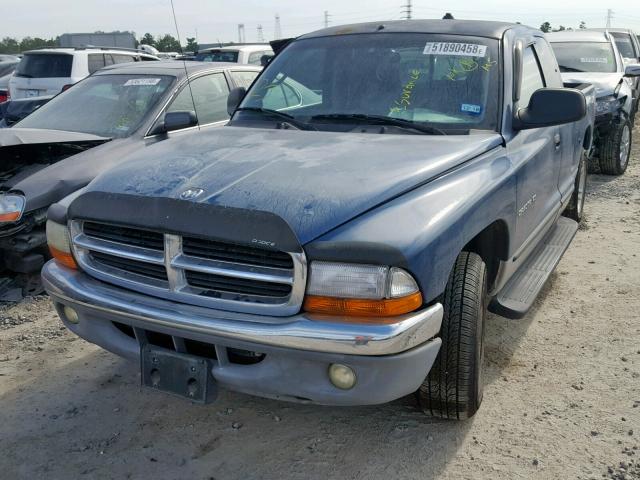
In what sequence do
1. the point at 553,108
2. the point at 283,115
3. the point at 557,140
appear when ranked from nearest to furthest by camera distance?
the point at 553,108
the point at 283,115
the point at 557,140

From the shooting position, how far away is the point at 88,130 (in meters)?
5.46

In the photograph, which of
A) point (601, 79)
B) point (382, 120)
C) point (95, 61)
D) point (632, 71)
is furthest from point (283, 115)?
point (95, 61)

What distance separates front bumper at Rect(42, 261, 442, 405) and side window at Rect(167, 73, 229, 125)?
133 inches

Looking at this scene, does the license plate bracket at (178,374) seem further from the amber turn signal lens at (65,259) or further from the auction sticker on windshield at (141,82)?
the auction sticker on windshield at (141,82)

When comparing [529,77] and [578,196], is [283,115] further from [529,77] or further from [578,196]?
[578,196]

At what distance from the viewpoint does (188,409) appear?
3211mm

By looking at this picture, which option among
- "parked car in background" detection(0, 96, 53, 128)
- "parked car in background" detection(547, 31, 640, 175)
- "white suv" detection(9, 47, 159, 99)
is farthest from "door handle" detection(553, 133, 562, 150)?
"white suv" detection(9, 47, 159, 99)

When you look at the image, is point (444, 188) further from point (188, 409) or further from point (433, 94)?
A: point (188, 409)

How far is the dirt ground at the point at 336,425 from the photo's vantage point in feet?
8.94

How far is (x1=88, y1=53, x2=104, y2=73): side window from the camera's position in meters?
11.5

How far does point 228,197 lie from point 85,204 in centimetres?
71

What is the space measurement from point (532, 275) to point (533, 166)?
66 cm

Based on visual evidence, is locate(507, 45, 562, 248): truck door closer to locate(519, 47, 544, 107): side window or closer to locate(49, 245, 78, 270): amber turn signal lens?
locate(519, 47, 544, 107): side window

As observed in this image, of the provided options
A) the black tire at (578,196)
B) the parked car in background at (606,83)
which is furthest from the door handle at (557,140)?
the parked car in background at (606,83)
